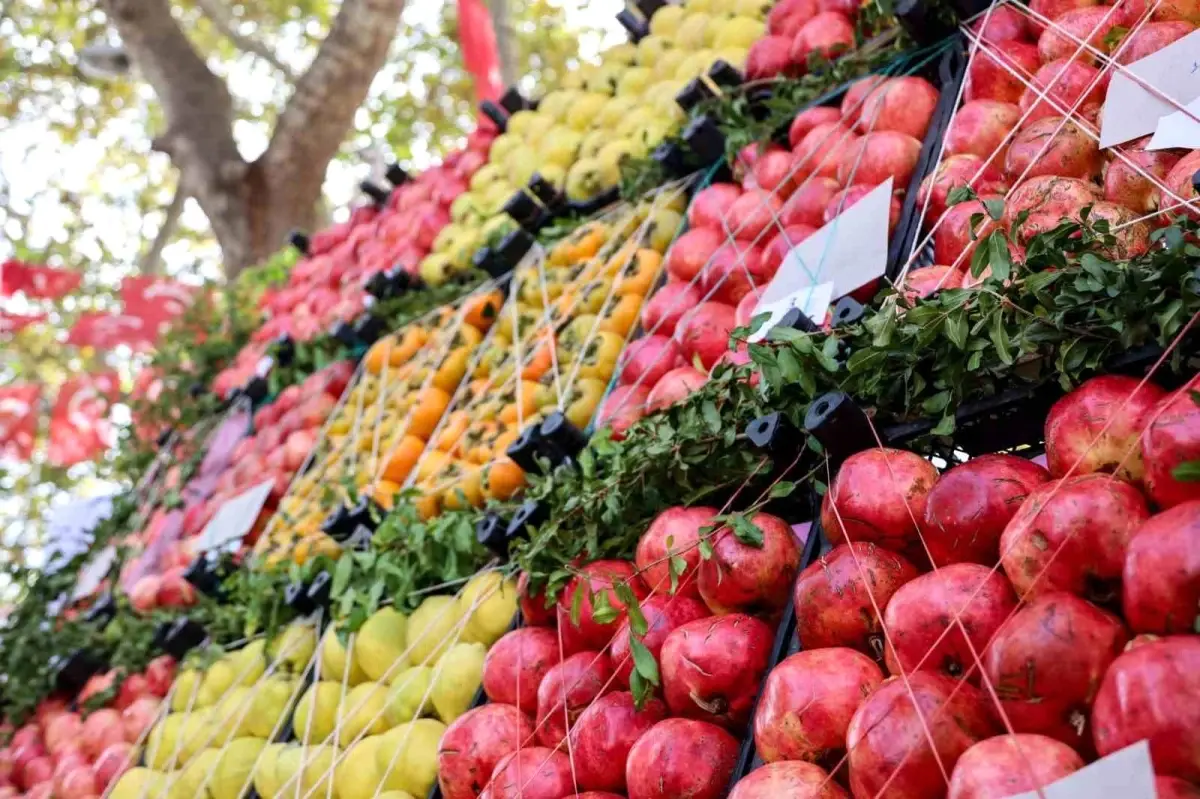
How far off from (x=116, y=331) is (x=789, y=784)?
6.93 meters

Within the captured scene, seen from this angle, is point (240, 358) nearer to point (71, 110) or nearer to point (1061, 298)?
point (1061, 298)

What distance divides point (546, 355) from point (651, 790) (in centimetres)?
163

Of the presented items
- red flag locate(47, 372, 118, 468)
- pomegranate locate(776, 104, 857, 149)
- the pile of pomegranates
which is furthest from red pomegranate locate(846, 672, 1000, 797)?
red flag locate(47, 372, 118, 468)

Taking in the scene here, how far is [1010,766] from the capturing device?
1049mm

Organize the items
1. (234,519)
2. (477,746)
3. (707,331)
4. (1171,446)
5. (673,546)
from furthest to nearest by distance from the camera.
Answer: (234,519) < (707,331) < (477,746) < (673,546) < (1171,446)

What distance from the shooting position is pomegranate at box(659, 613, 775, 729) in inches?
60.2

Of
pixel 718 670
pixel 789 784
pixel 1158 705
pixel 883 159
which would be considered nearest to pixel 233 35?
pixel 883 159

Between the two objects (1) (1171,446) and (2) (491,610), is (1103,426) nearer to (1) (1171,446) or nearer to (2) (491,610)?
(1) (1171,446)

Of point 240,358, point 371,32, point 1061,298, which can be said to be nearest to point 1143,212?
point 1061,298

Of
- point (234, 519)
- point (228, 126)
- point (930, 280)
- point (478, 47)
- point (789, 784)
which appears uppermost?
point (228, 126)

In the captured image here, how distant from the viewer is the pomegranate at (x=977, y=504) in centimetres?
134

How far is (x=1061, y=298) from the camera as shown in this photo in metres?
1.34

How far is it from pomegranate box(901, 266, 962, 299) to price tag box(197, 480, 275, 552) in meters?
2.44

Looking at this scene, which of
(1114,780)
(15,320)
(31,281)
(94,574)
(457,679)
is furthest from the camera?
(15,320)
